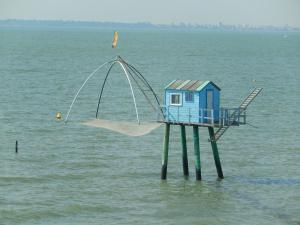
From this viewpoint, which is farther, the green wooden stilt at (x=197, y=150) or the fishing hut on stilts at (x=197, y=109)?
the green wooden stilt at (x=197, y=150)

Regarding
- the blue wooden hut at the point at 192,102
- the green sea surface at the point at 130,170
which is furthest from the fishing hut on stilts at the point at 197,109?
the green sea surface at the point at 130,170

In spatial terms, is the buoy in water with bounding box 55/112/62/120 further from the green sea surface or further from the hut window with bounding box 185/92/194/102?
the hut window with bounding box 185/92/194/102

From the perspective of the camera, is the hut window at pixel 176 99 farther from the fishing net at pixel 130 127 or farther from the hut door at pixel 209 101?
the fishing net at pixel 130 127

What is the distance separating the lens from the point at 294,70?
6422 inches

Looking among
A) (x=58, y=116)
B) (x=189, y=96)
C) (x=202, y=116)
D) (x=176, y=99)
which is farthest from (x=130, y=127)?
(x=58, y=116)

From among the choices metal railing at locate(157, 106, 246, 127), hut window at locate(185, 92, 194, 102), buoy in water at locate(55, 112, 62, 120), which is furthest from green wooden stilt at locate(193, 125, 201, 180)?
buoy in water at locate(55, 112, 62, 120)

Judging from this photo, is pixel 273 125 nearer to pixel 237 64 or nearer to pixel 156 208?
pixel 156 208

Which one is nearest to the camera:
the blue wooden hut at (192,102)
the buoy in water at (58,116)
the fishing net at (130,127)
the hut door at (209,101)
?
the blue wooden hut at (192,102)

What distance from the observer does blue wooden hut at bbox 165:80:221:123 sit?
54875mm

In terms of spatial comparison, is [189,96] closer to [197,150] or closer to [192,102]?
[192,102]

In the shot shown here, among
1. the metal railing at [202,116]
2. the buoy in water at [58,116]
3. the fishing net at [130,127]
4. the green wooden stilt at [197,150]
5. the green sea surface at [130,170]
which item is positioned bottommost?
the buoy in water at [58,116]

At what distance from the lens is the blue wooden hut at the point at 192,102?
54875 millimetres

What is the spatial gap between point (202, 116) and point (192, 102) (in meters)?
1.03

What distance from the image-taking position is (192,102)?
55094 millimetres
